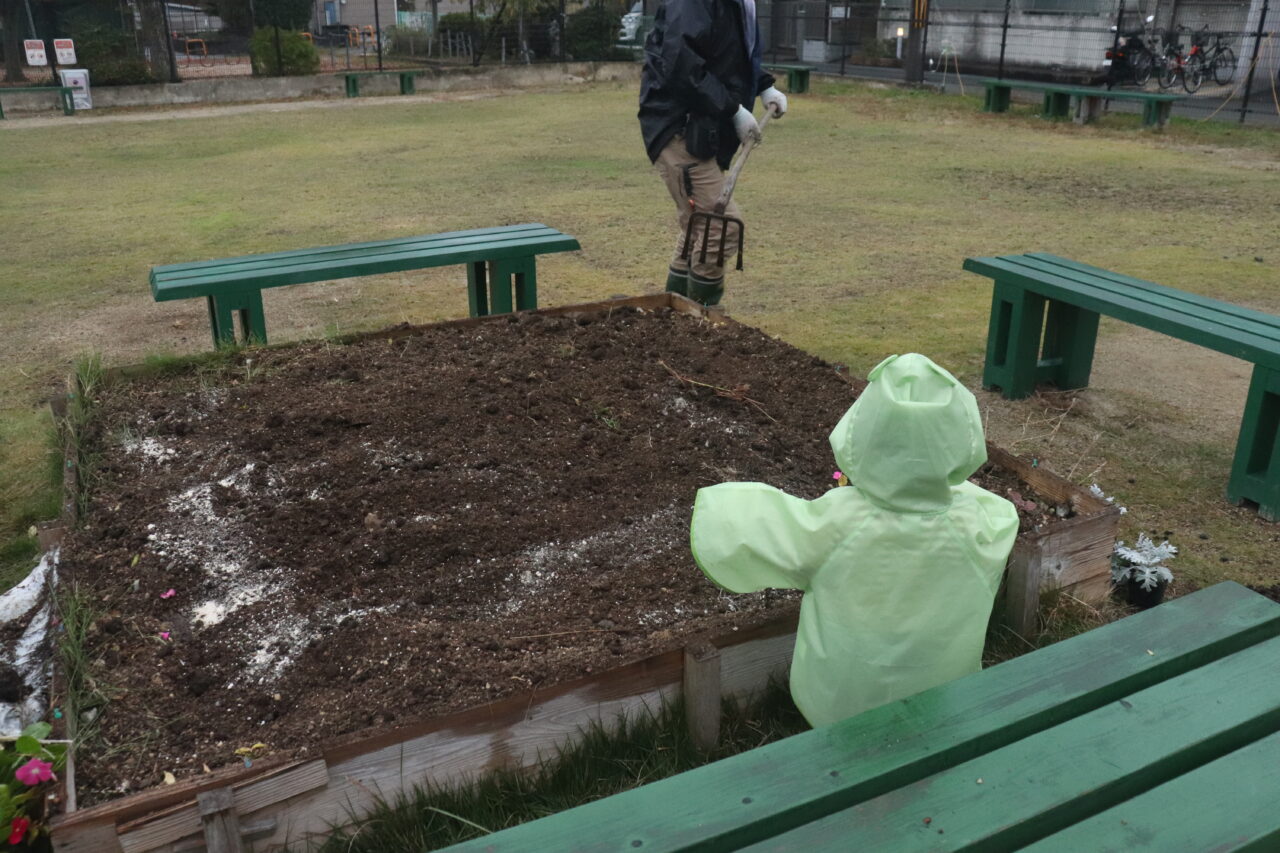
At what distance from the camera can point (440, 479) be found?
356 cm

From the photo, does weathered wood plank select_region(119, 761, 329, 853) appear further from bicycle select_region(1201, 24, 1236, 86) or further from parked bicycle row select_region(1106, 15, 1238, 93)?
bicycle select_region(1201, 24, 1236, 86)

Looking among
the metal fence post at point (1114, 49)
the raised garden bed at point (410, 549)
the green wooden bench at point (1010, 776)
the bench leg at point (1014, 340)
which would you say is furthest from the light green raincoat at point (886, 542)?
the metal fence post at point (1114, 49)

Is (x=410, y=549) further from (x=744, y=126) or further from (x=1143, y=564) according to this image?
(x=744, y=126)

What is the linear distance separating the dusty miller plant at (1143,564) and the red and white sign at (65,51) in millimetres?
19353

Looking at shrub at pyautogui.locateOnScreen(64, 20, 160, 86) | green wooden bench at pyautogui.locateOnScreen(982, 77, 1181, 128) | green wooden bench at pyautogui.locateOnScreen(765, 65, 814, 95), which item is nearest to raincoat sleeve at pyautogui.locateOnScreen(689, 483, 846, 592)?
green wooden bench at pyautogui.locateOnScreen(982, 77, 1181, 128)

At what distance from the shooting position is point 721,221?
5.95 metres

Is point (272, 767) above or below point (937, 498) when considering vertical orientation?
below

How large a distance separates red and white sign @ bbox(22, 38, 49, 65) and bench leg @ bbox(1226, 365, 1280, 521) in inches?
764

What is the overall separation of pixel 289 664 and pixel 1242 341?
10.7ft

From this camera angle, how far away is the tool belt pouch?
18.9 feet

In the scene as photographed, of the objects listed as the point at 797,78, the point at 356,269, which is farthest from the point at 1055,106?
the point at 356,269

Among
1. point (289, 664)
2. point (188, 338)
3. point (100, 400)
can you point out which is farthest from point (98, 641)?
A: point (188, 338)

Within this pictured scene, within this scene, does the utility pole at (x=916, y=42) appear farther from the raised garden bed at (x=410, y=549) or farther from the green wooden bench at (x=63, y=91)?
the raised garden bed at (x=410, y=549)

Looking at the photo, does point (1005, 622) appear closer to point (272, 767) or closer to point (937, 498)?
point (937, 498)
